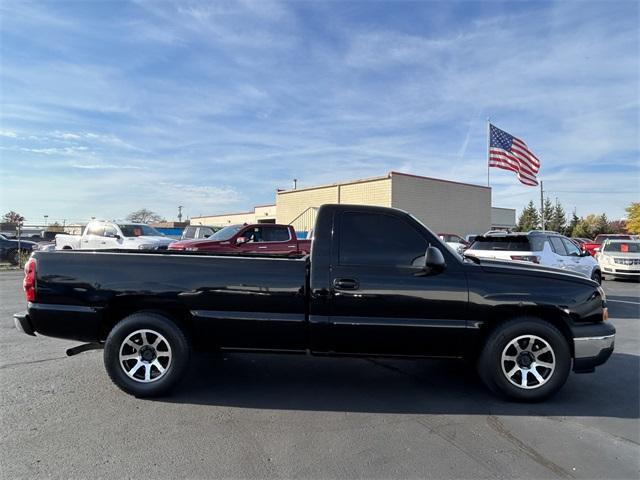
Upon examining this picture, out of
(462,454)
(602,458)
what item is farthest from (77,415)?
(602,458)

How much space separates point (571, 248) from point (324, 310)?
8.97 meters

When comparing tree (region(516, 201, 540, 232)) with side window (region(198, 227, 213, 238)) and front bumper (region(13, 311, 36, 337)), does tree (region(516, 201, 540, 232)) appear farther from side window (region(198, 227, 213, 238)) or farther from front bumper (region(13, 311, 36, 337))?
front bumper (region(13, 311, 36, 337))

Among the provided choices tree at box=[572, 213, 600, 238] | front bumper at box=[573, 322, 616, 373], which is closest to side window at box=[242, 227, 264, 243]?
front bumper at box=[573, 322, 616, 373]

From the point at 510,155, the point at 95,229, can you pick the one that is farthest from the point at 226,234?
the point at 510,155

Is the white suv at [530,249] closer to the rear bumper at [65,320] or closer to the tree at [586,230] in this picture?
the rear bumper at [65,320]

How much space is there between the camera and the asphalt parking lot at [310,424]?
318 cm

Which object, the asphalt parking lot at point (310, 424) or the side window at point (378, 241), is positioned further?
the side window at point (378, 241)

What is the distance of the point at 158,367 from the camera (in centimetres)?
438

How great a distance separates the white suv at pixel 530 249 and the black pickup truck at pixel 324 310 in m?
4.88

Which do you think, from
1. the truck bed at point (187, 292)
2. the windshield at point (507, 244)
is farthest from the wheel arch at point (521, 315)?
the windshield at point (507, 244)

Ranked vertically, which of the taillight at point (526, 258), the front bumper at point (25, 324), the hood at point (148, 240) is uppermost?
the hood at point (148, 240)

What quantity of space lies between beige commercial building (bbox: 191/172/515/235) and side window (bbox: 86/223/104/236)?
18447 millimetres

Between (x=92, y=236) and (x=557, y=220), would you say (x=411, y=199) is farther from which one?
(x=557, y=220)

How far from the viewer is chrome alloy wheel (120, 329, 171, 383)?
4359mm
